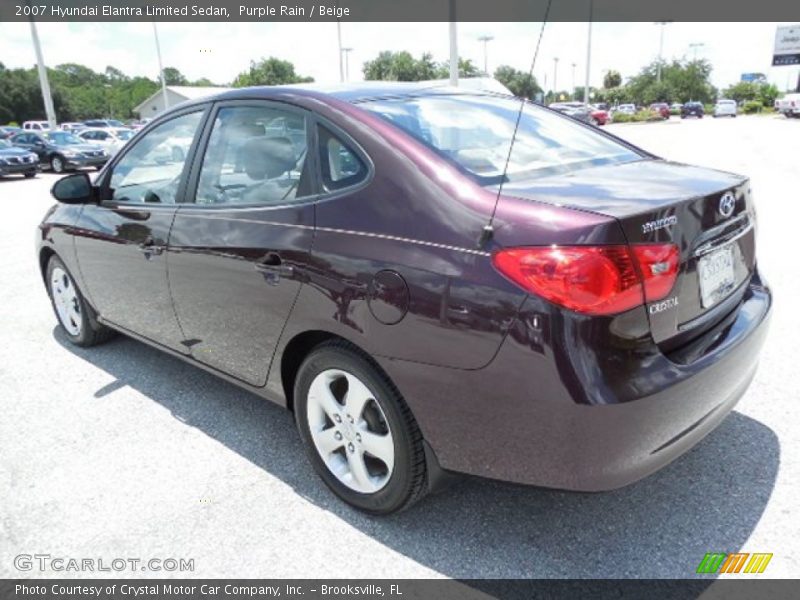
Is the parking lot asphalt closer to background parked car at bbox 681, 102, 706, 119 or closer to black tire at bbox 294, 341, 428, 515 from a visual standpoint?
black tire at bbox 294, 341, 428, 515

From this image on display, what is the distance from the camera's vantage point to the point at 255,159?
2.92 metres

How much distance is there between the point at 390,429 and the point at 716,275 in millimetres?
1308

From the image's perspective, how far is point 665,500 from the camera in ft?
8.41

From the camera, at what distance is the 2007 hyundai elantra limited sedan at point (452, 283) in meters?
1.90

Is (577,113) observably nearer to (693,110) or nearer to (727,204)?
(727,204)

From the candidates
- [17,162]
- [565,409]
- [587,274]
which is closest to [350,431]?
[565,409]

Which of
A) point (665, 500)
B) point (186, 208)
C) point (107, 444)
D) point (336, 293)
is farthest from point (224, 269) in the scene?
point (665, 500)

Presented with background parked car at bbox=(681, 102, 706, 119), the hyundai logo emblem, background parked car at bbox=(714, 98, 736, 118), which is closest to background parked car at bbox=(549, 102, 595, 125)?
the hyundai logo emblem

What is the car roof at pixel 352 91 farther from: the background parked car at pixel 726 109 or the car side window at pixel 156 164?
the background parked car at pixel 726 109

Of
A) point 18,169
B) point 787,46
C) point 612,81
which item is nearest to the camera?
point 18,169

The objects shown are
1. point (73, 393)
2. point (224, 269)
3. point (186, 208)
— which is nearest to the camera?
point (224, 269)

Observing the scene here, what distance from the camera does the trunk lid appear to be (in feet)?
6.51

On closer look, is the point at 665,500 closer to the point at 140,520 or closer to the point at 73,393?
the point at 140,520

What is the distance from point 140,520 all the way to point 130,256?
5.00 ft
